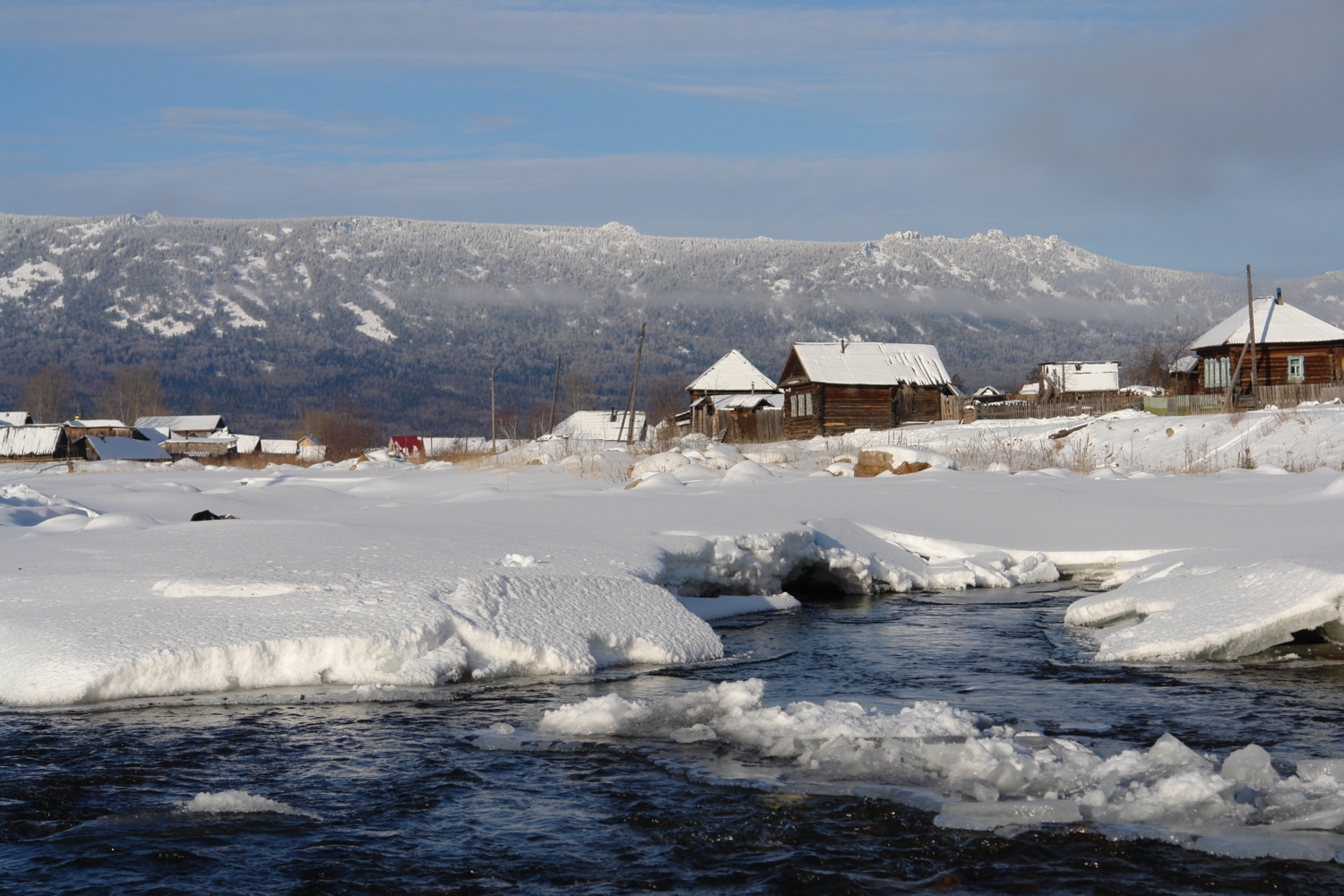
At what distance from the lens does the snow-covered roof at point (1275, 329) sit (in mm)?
44719

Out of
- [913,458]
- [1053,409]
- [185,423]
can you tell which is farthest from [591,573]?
[185,423]

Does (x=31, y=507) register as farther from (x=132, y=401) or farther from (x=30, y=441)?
(x=132, y=401)

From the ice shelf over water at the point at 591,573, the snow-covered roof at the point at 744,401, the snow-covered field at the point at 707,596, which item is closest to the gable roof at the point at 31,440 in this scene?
the snow-covered roof at the point at 744,401

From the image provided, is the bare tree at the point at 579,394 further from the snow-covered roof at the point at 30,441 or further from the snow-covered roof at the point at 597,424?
the snow-covered roof at the point at 30,441

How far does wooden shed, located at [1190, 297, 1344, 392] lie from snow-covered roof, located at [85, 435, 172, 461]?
211ft

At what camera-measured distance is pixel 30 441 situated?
2731 inches

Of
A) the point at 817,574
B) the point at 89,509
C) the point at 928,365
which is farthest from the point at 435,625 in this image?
the point at 928,365

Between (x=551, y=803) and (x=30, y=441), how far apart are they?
76.9 m

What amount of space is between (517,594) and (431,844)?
142 inches

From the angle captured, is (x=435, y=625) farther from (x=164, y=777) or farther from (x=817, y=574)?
(x=817, y=574)

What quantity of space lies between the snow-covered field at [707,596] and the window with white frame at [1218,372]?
33637mm

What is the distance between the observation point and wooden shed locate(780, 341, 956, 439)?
170 feet

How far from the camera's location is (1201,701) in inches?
243

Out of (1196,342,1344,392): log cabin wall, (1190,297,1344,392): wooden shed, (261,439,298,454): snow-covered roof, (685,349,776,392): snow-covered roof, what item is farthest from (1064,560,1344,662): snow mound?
(261,439,298,454): snow-covered roof
